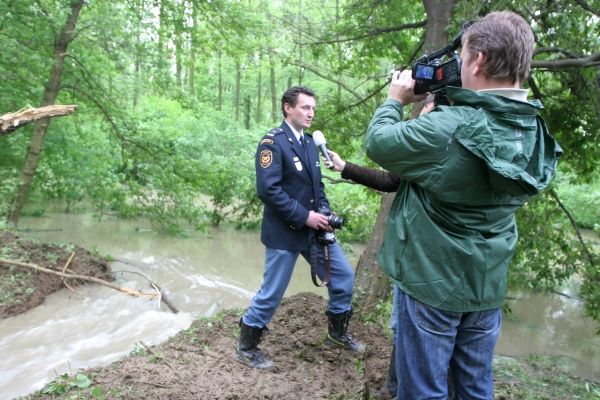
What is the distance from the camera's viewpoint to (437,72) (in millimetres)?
2113

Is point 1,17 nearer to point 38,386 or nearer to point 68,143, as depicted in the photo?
point 68,143

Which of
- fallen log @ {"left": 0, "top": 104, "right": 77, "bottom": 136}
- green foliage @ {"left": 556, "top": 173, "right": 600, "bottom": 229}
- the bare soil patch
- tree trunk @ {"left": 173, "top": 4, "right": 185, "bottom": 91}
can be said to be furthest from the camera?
green foliage @ {"left": 556, "top": 173, "right": 600, "bottom": 229}

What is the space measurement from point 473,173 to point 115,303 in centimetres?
614

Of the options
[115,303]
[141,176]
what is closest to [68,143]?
[141,176]

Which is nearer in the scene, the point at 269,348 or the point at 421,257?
the point at 421,257

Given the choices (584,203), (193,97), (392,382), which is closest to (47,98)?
(193,97)

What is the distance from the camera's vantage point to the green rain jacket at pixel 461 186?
5.94 feet

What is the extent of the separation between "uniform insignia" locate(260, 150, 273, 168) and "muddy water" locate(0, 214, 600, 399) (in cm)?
289

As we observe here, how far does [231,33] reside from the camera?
9.91 metres

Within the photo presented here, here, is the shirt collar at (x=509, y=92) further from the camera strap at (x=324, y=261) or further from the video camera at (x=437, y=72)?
the camera strap at (x=324, y=261)

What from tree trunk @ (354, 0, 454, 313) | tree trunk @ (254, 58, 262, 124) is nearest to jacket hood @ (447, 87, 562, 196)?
tree trunk @ (354, 0, 454, 313)

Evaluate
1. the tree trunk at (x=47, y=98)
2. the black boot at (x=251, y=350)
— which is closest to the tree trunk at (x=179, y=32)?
the tree trunk at (x=47, y=98)

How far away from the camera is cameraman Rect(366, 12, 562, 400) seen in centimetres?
181

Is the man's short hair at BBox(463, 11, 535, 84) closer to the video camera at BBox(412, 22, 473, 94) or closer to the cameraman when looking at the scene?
the cameraman
